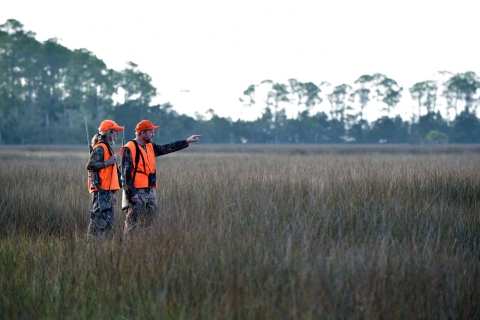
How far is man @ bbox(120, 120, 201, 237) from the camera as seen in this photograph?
6848 mm

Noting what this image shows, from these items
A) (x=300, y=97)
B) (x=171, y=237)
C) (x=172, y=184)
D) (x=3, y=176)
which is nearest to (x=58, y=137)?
(x=300, y=97)

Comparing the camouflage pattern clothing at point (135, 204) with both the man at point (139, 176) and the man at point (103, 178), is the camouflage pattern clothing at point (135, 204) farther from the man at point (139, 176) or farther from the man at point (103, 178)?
the man at point (103, 178)

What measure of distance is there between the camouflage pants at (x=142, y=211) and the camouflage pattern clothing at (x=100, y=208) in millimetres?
196

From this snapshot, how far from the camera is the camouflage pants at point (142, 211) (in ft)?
22.7

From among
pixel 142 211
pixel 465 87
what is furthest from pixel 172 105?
pixel 142 211

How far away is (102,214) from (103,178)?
0.39 metres

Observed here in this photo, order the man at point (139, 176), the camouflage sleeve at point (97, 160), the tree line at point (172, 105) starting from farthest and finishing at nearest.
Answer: the tree line at point (172, 105) < the man at point (139, 176) < the camouflage sleeve at point (97, 160)

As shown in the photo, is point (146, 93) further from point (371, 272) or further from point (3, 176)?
point (371, 272)

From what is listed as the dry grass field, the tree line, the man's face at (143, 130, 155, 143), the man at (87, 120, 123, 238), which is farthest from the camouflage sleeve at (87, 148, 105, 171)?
the tree line

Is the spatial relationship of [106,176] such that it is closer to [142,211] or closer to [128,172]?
[128,172]

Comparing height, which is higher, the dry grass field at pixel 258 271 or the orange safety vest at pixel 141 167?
the orange safety vest at pixel 141 167

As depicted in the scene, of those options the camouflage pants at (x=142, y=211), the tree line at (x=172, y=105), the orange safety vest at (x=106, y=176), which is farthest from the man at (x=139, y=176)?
the tree line at (x=172, y=105)

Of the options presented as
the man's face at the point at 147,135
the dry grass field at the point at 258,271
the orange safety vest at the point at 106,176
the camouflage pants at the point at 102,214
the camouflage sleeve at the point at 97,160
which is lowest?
the dry grass field at the point at 258,271

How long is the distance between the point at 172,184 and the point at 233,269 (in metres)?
5.90
